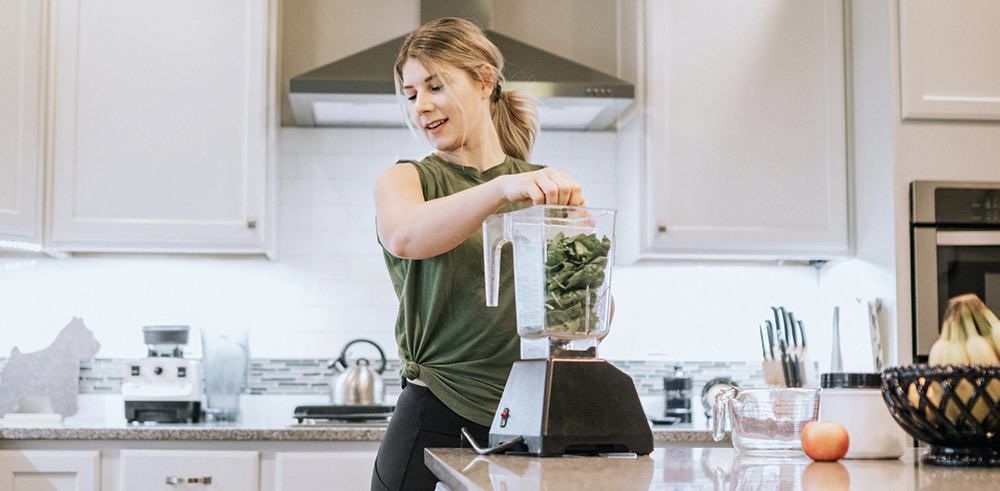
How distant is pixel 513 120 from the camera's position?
6.46 ft

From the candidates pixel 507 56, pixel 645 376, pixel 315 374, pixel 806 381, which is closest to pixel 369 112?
pixel 507 56

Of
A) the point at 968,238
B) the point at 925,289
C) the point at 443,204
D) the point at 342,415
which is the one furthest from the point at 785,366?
the point at 443,204

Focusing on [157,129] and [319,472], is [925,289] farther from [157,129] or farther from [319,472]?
[157,129]

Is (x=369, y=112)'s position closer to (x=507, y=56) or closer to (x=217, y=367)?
(x=507, y=56)

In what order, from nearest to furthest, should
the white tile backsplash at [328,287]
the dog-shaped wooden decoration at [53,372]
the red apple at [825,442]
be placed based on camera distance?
the red apple at [825,442] → the dog-shaped wooden decoration at [53,372] → the white tile backsplash at [328,287]

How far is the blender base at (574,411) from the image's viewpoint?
54.0 inches

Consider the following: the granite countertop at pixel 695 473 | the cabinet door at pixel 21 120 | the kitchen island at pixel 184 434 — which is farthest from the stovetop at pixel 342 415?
the granite countertop at pixel 695 473

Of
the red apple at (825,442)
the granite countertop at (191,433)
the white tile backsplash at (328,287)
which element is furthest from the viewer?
the white tile backsplash at (328,287)

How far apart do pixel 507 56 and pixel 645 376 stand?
1.07 meters

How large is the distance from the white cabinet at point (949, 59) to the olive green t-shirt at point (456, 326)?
5.80 ft

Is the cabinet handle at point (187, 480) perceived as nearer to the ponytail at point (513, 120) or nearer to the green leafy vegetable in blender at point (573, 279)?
the ponytail at point (513, 120)

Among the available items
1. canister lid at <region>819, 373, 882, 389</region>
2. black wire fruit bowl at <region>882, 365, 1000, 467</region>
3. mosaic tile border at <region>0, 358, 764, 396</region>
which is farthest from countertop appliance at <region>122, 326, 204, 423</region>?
black wire fruit bowl at <region>882, 365, 1000, 467</region>

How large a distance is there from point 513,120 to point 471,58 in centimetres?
19

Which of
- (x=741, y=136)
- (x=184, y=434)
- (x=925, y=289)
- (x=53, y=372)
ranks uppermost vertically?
(x=741, y=136)
